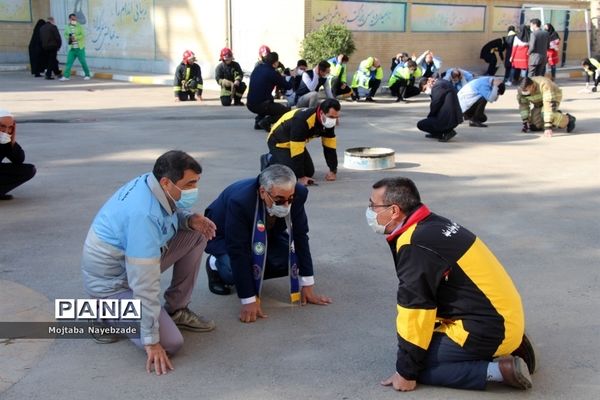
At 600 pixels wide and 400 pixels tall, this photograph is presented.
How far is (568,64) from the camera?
27.4 metres

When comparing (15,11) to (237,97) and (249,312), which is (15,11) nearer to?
(237,97)

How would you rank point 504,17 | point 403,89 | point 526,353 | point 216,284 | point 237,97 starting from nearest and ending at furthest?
point 526,353 < point 216,284 < point 237,97 < point 403,89 < point 504,17

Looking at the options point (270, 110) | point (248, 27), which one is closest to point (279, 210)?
point (270, 110)

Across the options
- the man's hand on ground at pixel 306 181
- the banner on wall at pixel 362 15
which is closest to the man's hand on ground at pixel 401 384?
the man's hand on ground at pixel 306 181

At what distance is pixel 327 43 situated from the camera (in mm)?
17906

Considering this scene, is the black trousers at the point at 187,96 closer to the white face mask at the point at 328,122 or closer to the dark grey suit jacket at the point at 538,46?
the white face mask at the point at 328,122

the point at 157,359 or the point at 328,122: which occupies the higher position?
the point at 328,122

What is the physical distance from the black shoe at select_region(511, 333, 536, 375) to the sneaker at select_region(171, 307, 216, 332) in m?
1.83

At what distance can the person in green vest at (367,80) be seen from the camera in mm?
17281

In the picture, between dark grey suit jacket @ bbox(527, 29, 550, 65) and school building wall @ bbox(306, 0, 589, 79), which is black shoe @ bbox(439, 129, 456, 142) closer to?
school building wall @ bbox(306, 0, 589, 79)

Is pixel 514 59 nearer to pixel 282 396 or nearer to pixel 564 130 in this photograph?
pixel 564 130

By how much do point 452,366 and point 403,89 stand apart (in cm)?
1440

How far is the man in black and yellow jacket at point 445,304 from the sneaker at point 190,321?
1.25 meters

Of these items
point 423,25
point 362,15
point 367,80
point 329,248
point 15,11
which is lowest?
point 329,248
